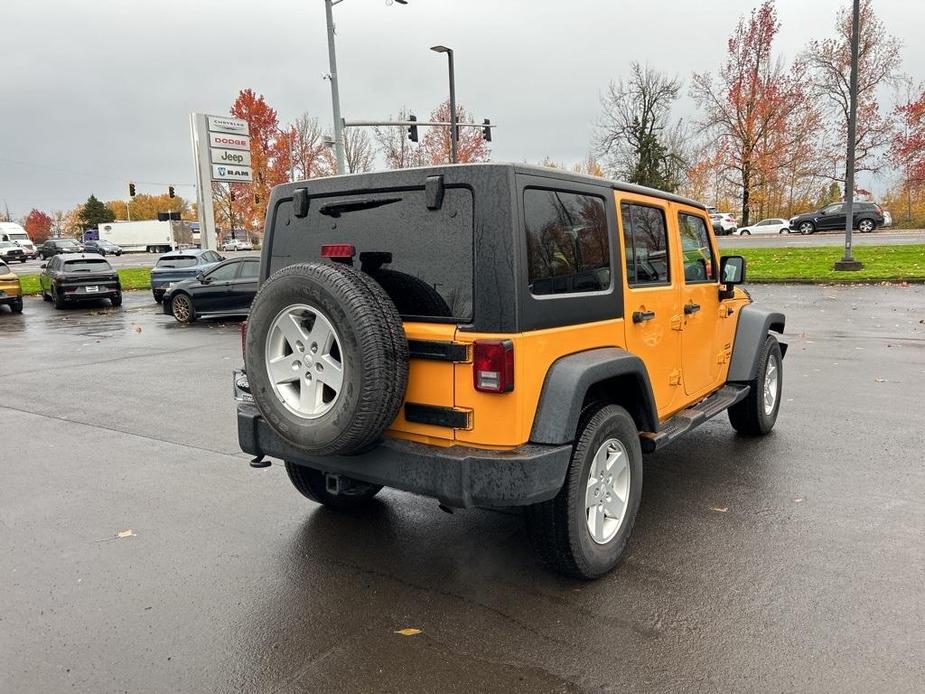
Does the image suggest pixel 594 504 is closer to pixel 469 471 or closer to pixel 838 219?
pixel 469 471

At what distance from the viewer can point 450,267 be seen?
10.6 ft

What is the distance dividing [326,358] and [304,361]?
5.9 inches

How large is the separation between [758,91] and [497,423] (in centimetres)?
4846

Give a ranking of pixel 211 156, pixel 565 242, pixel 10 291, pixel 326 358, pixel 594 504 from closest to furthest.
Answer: pixel 326 358, pixel 565 242, pixel 594 504, pixel 10 291, pixel 211 156

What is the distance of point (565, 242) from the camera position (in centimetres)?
343

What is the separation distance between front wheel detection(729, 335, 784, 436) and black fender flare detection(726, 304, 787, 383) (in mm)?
124

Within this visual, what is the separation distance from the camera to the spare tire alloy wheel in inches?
125

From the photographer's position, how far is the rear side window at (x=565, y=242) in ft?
10.6

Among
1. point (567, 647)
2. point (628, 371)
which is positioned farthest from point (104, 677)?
point (628, 371)

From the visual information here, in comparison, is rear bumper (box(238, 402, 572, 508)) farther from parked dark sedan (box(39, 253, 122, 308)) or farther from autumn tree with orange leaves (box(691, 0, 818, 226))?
autumn tree with orange leaves (box(691, 0, 818, 226))

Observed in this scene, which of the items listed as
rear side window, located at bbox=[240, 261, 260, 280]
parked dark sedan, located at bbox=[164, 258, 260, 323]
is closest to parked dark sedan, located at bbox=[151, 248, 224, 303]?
parked dark sedan, located at bbox=[164, 258, 260, 323]

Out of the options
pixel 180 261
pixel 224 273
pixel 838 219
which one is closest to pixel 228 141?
pixel 180 261

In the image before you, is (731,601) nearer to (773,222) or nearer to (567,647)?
(567,647)

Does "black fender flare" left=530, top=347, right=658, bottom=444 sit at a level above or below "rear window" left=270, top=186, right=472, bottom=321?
below
